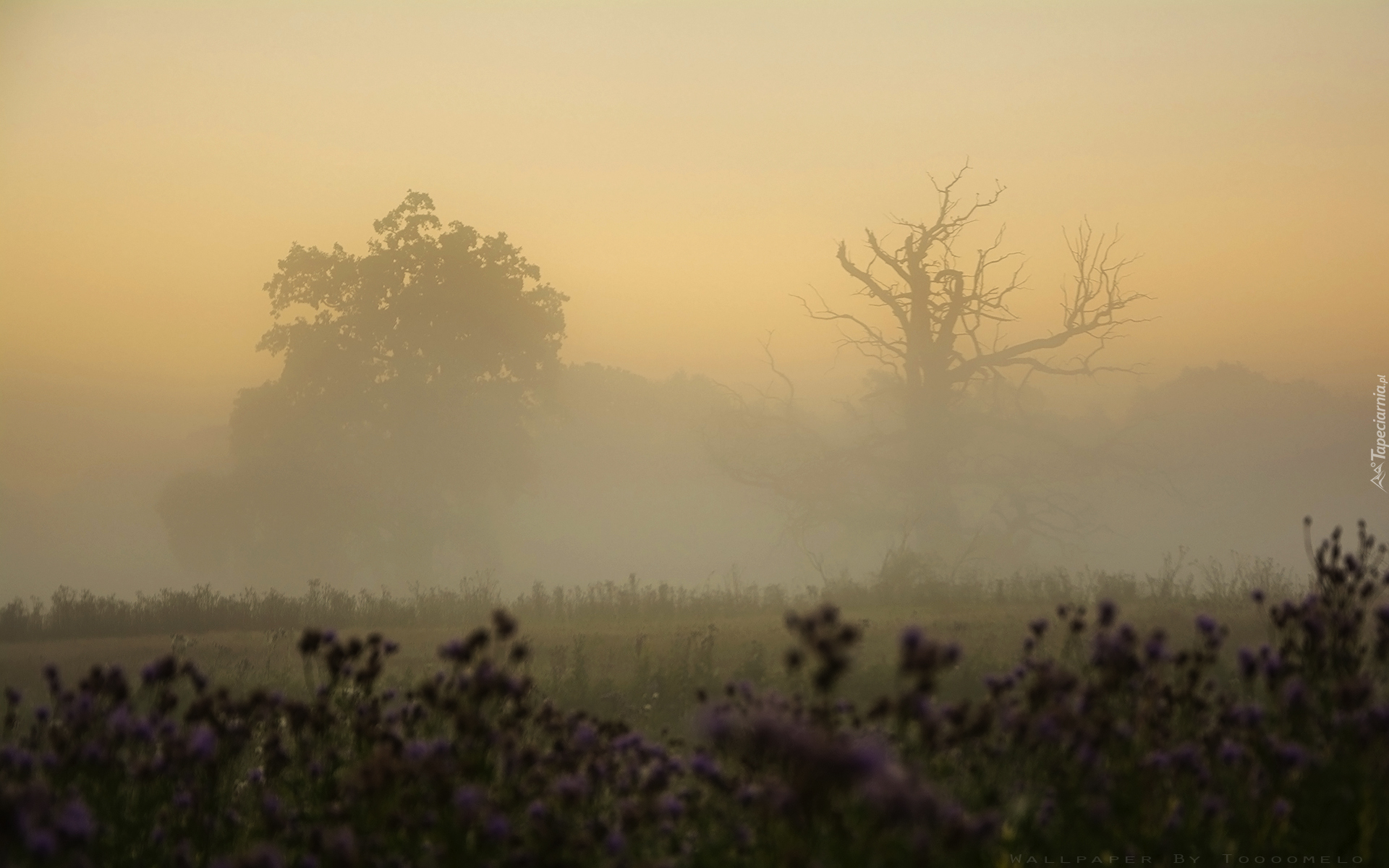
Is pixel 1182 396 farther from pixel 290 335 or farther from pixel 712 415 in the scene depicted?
pixel 290 335

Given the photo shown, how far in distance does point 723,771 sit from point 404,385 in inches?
1367

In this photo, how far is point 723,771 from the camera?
461 centimetres

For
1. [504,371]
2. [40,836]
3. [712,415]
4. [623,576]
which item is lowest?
[623,576]

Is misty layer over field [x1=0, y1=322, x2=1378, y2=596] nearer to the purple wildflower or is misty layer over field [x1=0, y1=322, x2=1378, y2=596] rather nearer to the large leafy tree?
the large leafy tree

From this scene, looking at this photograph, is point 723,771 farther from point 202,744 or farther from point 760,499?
point 760,499

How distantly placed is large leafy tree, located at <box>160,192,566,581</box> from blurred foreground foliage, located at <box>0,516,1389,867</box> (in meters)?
33.4

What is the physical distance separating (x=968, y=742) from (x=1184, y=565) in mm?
66268

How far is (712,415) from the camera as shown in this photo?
35406 millimetres

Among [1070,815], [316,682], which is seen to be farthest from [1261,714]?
[316,682]

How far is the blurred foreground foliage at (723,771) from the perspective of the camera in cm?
365

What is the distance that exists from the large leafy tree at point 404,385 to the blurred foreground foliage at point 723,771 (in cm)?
3343

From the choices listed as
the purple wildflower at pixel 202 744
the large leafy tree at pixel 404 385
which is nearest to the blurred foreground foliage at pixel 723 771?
the purple wildflower at pixel 202 744

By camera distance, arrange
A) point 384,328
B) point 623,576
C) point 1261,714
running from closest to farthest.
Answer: point 1261,714
point 384,328
point 623,576

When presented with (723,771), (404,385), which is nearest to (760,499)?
(404,385)
